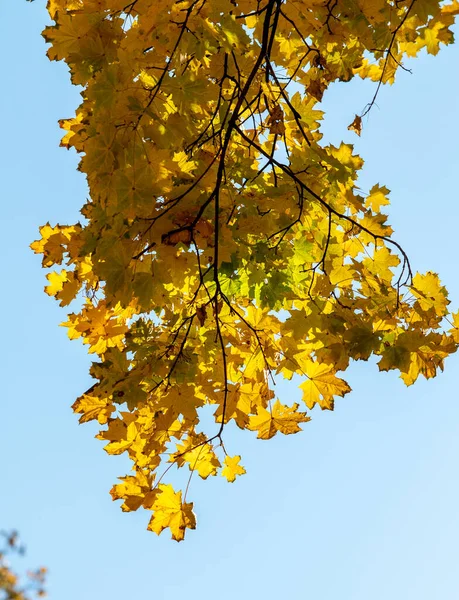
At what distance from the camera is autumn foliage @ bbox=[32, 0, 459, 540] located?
202 centimetres

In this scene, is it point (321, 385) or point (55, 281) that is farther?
point (55, 281)

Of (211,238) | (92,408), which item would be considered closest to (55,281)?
(92,408)

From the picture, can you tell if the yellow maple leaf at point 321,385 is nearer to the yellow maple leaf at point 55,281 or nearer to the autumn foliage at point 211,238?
the autumn foliage at point 211,238

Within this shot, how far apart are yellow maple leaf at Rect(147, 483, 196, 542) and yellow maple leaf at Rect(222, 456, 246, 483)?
37 centimetres

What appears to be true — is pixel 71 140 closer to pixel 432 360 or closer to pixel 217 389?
pixel 217 389

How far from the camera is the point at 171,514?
93.0 inches

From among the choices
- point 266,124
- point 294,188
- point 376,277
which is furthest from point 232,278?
point 266,124

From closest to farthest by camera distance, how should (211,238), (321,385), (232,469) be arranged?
(211,238) → (321,385) → (232,469)

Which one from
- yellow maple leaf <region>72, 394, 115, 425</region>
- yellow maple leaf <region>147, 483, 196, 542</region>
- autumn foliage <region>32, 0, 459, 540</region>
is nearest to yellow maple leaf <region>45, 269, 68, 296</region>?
autumn foliage <region>32, 0, 459, 540</region>

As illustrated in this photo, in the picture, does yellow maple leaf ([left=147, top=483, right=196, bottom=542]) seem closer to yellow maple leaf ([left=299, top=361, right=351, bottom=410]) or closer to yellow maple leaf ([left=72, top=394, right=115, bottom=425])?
yellow maple leaf ([left=72, top=394, right=115, bottom=425])

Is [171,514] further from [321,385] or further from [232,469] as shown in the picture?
[321,385]

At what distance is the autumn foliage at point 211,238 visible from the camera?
2021mm

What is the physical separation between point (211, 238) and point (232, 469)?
3.90 ft

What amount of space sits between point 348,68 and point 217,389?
179 cm
